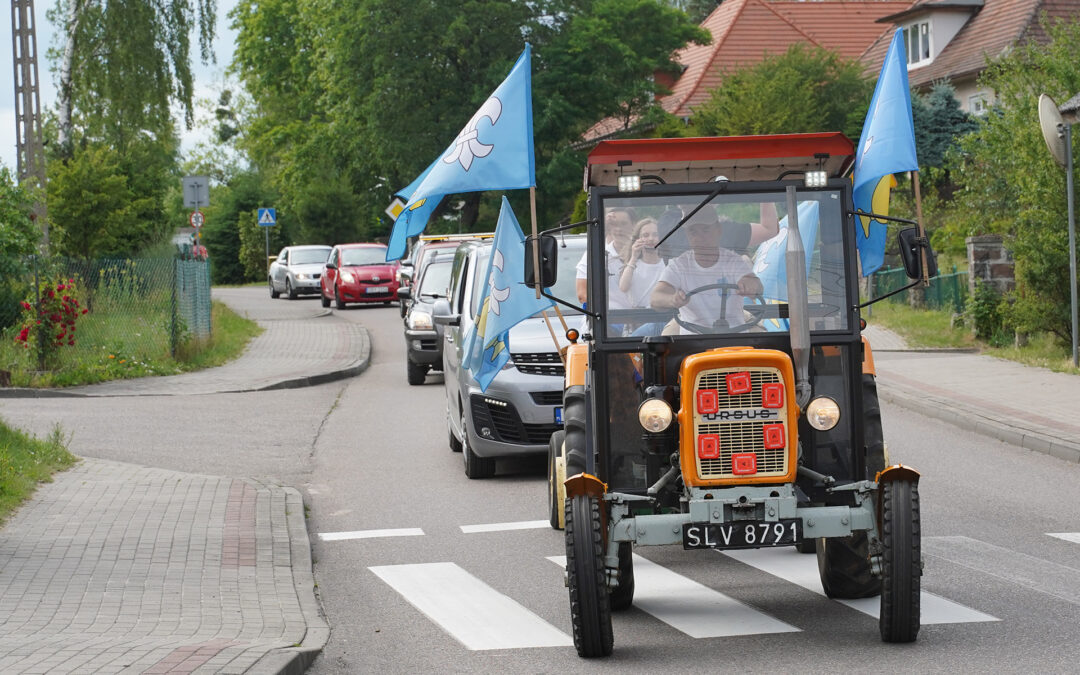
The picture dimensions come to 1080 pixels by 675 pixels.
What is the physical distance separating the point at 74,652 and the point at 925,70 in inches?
2018

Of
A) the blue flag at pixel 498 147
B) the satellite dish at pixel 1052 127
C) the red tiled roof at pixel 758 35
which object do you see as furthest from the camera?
the red tiled roof at pixel 758 35

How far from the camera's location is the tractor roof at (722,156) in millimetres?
7117

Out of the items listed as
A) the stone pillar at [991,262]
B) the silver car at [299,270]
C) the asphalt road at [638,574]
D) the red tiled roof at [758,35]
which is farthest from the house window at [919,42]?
the asphalt road at [638,574]

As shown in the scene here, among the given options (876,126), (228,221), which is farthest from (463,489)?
(228,221)

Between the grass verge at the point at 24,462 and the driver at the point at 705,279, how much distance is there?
508 cm

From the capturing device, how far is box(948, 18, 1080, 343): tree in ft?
61.0

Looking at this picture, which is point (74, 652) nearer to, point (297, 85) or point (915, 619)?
point (915, 619)

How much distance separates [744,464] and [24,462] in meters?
7.36

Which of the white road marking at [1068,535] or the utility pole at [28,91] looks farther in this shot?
the utility pole at [28,91]

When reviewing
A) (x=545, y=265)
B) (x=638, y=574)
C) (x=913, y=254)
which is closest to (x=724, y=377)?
(x=545, y=265)

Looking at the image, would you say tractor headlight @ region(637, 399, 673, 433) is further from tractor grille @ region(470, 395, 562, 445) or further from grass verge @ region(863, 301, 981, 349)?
grass verge @ region(863, 301, 981, 349)

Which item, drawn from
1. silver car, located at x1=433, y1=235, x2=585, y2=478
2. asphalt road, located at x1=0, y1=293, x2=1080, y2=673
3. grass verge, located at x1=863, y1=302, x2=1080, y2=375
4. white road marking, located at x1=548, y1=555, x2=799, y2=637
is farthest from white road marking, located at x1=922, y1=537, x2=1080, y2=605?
grass verge, located at x1=863, y1=302, x2=1080, y2=375

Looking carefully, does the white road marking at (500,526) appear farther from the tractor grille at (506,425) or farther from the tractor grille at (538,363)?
the tractor grille at (538,363)

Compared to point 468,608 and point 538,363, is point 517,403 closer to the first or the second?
point 538,363
